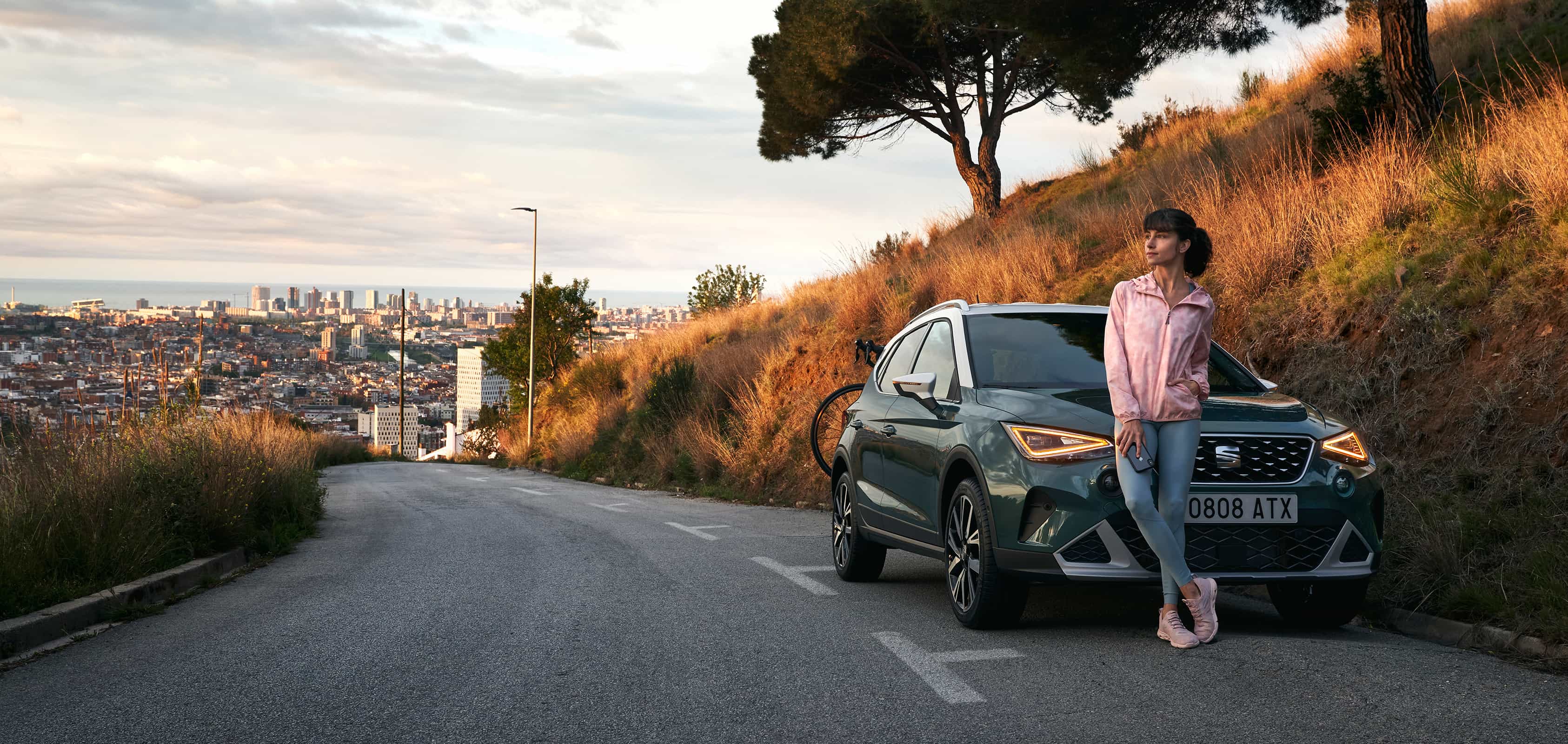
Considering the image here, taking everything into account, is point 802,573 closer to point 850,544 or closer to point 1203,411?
point 850,544

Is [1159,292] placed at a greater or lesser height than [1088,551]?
greater

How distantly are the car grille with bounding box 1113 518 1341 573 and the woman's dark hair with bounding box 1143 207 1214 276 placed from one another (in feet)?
4.00

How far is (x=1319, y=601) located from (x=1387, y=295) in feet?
15.3

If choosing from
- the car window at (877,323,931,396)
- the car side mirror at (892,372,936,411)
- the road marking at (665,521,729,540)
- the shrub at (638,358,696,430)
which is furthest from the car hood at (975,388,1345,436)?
the shrub at (638,358,696,430)

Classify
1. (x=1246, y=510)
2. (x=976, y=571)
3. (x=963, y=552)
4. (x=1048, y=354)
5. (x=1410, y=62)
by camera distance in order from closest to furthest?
(x=1246, y=510)
(x=976, y=571)
(x=963, y=552)
(x=1048, y=354)
(x=1410, y=62)

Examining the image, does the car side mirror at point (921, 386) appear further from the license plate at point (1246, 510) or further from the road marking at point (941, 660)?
the license plate at point (1246, 510)

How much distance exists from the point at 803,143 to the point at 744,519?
16.7m

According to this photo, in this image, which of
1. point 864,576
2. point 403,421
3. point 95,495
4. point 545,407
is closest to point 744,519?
point 864,576

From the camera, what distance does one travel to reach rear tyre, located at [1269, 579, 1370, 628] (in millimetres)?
5805

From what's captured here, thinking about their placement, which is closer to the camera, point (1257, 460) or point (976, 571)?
point (1257, 460)

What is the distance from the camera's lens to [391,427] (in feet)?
260

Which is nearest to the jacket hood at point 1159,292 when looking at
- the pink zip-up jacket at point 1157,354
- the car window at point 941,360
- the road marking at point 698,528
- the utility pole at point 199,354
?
the pink zip-up jacket at point 1157,354

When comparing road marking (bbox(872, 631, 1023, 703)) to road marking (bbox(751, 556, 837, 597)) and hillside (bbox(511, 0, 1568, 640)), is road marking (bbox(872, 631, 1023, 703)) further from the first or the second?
hillside (bbox(511, 0, 1568, 640))

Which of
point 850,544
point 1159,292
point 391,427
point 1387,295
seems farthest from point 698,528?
point 391,427
